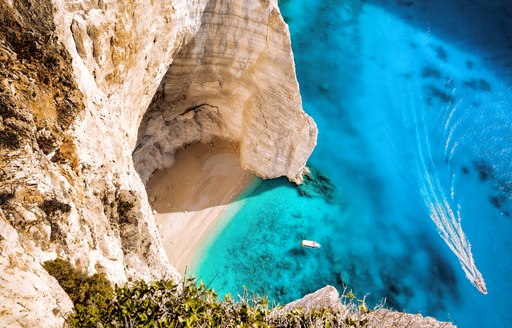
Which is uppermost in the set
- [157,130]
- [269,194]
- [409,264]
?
[157,130]

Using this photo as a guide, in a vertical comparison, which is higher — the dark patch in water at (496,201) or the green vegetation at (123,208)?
the green vegetation at (123,208)

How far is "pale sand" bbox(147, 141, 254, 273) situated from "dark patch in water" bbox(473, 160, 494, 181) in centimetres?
1294

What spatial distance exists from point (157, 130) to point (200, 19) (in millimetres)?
5005

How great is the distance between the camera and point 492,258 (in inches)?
746

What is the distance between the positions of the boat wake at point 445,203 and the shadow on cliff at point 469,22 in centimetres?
886

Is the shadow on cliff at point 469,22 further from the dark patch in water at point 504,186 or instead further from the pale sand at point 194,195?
the pale sand at point 194,195

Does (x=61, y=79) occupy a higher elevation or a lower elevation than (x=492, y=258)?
higher

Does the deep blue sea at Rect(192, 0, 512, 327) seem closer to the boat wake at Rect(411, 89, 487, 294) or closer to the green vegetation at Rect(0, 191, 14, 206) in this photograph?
the boat wake at Rect(411, 89, 487, 294)

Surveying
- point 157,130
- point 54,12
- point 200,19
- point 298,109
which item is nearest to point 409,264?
point 298,109

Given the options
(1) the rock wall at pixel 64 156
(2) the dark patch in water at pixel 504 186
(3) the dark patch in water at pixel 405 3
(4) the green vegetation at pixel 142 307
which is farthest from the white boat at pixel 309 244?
(3) the dark patch in water at pixel 405 3

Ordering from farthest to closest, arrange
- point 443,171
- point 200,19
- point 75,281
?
point 443,171, point 200,19, point 75,281

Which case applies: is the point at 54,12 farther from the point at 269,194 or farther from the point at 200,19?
the point at 269,194

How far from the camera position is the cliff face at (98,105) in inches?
217

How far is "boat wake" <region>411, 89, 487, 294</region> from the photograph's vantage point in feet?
60.5
